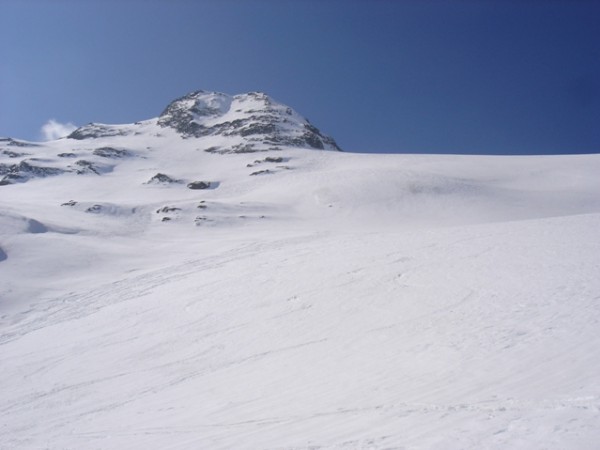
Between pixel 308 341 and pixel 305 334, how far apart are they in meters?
0.52

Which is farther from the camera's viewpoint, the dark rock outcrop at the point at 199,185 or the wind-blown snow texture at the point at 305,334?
the dark rock outcrop at the point at 199,185

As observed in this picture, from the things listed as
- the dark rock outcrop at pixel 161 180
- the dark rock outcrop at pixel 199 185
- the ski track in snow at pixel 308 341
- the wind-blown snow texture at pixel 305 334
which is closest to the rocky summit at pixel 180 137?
the dark rock outcrop at pixel 161 180

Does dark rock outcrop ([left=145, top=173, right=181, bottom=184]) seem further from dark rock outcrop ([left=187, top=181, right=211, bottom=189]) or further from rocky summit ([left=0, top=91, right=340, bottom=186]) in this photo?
rocky summit ([left=0, top=91, right=340, bottom=186])

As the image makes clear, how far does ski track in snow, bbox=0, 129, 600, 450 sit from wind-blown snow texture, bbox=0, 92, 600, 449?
0.19 ft

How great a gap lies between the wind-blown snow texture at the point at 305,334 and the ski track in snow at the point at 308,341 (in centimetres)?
6

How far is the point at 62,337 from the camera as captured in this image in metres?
15.5

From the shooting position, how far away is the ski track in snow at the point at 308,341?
674 centimetres

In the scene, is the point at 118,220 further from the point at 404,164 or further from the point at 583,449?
the point at 583,449

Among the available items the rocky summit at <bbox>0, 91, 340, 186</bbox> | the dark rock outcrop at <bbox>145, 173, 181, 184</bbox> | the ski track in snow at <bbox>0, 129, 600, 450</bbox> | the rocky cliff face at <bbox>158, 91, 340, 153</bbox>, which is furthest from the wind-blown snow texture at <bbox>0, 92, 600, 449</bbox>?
the rocky cliff face at <bbox>158, 91, 340, 153</bbox>

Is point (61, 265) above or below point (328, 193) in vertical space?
below

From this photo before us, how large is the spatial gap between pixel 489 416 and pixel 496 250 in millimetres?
12318

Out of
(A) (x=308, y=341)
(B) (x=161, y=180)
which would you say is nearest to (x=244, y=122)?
(B) (x=161, y=180)

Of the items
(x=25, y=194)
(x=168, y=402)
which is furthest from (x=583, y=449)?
(x=25, y=194)

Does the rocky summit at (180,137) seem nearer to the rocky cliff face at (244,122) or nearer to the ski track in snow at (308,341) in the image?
the rocky cliff face at (244,122)
